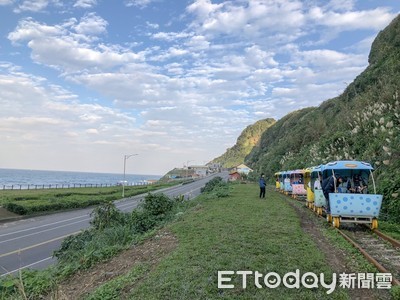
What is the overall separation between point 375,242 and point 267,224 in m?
3.78

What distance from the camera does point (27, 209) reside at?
36969 mm

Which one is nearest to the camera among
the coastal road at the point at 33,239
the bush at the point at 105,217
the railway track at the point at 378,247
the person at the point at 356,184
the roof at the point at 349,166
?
the railway track at the point at 378,247

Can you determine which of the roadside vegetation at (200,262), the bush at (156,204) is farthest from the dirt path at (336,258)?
the bush at (156,204)

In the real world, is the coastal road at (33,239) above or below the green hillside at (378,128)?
below

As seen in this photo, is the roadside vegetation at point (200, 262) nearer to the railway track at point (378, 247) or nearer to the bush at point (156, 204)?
the railway track at point (378, 247)

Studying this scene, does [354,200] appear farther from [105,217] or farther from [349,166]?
[105,217]

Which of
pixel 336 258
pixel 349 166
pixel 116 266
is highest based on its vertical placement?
pixel 349 166

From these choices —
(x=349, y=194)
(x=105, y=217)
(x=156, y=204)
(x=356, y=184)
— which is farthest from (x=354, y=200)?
(x=105, y=217)

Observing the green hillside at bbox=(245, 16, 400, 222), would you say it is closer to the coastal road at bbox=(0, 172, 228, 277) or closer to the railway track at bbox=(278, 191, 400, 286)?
the railway track at bbox=(278, 191, 400, 286)

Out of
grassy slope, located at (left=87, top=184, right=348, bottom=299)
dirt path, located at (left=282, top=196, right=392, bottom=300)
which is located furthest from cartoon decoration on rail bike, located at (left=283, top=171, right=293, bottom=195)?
grassy slope, located at (left=87, top=184, right=348, bottom=299)

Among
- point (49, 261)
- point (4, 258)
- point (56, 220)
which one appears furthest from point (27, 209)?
point (49, 261)

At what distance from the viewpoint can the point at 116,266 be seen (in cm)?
980

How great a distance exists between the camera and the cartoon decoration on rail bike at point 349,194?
12891 mm

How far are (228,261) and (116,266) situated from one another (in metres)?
3.35
